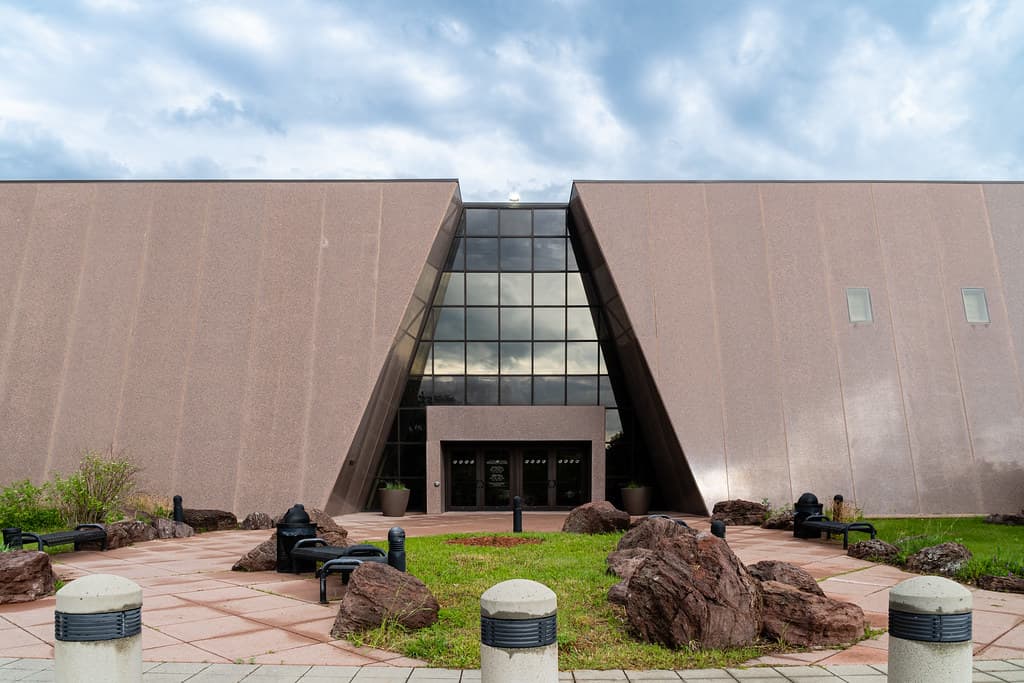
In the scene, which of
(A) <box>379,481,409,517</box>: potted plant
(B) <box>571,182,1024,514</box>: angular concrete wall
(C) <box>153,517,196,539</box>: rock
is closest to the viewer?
(C) <box>153,517,196,539</box>: rock

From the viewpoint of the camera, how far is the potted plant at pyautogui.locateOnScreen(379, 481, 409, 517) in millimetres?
22734

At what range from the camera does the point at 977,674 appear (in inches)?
249

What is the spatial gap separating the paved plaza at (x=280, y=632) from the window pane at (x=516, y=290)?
13.9 meters

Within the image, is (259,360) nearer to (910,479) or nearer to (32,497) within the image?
(32,497)

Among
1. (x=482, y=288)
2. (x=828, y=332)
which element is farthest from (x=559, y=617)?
(x=482, y=288)

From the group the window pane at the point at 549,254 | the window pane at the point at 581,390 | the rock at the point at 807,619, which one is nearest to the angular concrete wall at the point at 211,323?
the window pane at the point at 549,254

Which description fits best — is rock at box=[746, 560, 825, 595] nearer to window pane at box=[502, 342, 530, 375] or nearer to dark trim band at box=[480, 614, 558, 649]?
dark trim band at box=[480, 614, 558, 649]

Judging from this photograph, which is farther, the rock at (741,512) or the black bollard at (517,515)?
the rock at (741,512)

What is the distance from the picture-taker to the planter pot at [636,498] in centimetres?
2319

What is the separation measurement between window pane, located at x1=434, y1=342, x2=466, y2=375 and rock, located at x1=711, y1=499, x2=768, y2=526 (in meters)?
9.94

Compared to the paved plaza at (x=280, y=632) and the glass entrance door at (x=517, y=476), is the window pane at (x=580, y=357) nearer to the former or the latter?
the glass entrance door at (x=517, y=476)

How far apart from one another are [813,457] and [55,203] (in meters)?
24.3

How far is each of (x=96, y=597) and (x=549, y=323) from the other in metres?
21.3

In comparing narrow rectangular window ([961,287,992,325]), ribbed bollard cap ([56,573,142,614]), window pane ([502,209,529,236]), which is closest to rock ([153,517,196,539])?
ribbed bollard cap ([56,573,142,614])
